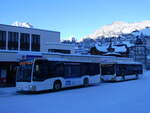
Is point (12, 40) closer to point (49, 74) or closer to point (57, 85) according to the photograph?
point (57, 85)

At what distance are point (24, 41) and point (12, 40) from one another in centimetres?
243

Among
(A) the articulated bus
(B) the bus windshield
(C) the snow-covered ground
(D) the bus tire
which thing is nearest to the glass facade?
(A) the articulated bus

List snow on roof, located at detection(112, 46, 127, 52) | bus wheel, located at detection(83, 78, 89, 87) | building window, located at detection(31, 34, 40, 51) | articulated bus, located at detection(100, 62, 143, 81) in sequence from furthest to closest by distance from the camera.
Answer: snow on roof, located at detection(112, 46, 127, 52)
building window, located at detection(31, 34, 40, 51)
articulated bus, located at detection(100, 62, 143, 81)
bus wheel, located at detection(83, 78, 89, 87)

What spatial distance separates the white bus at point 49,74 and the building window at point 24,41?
22513 mm

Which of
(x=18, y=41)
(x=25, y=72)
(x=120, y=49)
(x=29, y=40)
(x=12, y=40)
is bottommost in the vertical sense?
(x=25, y=72)

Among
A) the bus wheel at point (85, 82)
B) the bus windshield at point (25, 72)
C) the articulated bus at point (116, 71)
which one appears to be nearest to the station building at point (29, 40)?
the articulated bus at point (116, 71)

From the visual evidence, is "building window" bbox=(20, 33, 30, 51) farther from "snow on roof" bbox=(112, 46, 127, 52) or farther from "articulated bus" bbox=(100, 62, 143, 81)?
"snow on roof" bbox=(112, 46, 127, 52)

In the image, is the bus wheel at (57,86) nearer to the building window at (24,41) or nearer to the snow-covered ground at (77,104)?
the snow-covered ground at (77,104)

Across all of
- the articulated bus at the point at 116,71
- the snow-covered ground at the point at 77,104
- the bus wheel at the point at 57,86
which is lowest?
the snow-covered ground at the point at 77,104

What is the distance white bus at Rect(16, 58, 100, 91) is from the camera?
21.9 m

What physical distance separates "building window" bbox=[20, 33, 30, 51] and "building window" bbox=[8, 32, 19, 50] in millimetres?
1008

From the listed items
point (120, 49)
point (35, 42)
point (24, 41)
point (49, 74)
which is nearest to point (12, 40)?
point (24, 41)

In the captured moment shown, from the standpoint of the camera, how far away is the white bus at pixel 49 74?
→ 21.9 metres

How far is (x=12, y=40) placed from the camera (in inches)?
1876
